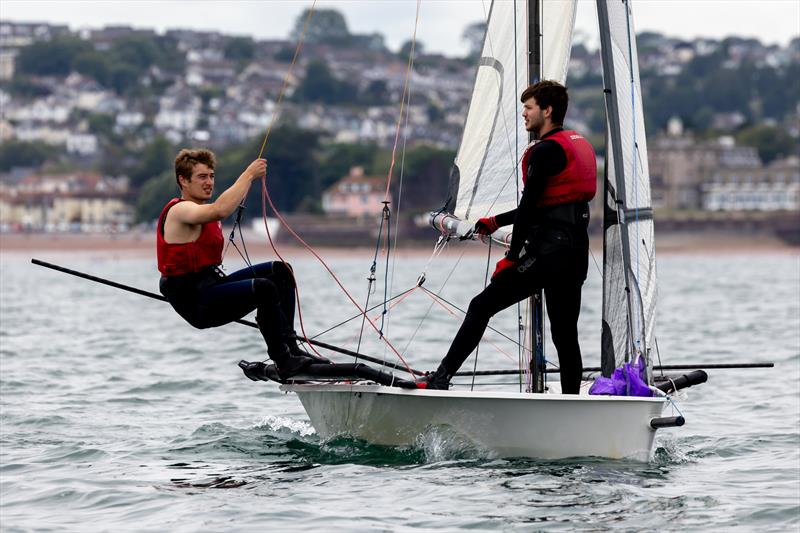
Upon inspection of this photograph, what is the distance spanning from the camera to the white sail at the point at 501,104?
9453mm

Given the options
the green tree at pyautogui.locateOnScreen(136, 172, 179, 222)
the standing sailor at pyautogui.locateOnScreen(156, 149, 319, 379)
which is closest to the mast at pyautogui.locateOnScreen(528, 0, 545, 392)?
the standing sailor at pyautogui.locateOnScreen(156, 149, 319, 379)

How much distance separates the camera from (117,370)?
15672mm

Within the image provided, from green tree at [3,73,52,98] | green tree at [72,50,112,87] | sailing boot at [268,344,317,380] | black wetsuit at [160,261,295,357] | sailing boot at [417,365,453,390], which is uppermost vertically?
green tree at [72,50,112,87]

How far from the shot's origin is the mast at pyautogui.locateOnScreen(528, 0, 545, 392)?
885 centimetres

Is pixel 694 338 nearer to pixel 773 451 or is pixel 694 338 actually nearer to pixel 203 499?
pixel 773 451

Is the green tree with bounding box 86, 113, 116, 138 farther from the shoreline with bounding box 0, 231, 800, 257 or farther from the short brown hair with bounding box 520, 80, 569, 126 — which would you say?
the short brown hair with bounding box 520, 80, 569, 126

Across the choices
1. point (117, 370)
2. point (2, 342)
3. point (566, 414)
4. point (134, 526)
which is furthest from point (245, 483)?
point (2, 342)

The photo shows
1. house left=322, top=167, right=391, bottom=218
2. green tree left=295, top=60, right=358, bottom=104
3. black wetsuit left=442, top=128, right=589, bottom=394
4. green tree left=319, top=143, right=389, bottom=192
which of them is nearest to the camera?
black wetsuit left=442, top=128, right=589, bottom=394

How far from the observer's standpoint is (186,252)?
8.34m

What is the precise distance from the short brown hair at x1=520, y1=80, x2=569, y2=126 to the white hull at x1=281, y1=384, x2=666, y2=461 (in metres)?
1.50

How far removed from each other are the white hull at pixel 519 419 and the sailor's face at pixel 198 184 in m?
1.29

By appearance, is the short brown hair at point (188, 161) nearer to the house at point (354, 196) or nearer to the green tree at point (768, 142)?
the house at point (354, 196)

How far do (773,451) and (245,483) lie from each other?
3.45 metres

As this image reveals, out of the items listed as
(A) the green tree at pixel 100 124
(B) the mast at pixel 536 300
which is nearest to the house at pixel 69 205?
(A) the green tree at pixel 100 124
